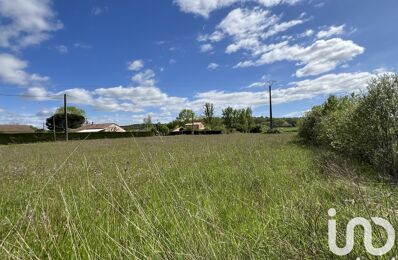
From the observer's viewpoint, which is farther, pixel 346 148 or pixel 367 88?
pixel 346 148

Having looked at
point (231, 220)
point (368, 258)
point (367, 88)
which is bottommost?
point (231, 220)

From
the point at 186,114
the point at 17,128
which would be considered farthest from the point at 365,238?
the point at 17,128

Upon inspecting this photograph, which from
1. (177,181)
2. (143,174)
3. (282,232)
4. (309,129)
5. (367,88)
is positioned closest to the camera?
(282,232)

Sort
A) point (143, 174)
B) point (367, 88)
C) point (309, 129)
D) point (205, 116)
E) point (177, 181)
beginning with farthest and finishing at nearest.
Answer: point (205, 116), point (309, 129), point (367, 88), point (143, 174), point (177, 181)

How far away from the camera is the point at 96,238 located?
2602 millimetres

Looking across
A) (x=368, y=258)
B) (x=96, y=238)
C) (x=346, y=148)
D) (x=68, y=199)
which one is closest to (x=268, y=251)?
(x=368, y=258)

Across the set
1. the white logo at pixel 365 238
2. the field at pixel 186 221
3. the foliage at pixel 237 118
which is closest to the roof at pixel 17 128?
the foliage at pixel 237 118

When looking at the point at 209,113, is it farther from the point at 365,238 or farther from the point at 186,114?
the point at 365,238

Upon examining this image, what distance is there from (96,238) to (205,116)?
98.3 m

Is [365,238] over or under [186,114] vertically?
under

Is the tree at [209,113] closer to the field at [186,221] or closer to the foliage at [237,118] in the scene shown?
the foliage at [237,118]

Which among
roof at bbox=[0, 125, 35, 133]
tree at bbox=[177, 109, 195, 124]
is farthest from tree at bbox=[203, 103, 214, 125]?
roof at bbox=[0, 125, 35, 133]

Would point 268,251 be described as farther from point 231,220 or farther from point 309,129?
point 309,129

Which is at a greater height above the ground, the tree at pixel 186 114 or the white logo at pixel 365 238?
the tree at pixel 186 114
